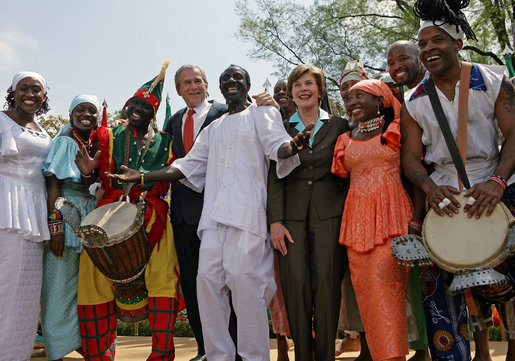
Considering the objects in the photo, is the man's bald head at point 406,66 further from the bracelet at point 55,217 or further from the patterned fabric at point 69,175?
the bracelet at point 55,217

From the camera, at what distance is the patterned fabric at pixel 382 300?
3.38 m

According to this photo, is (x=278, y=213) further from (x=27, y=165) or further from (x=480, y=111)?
(x=27, y=165)

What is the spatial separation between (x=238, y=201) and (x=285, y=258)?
0.57m

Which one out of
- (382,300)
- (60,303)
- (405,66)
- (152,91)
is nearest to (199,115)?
(152,91)

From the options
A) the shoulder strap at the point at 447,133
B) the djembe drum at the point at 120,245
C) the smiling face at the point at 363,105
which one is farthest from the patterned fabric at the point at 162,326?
the shoulder strap at the point at 447,133

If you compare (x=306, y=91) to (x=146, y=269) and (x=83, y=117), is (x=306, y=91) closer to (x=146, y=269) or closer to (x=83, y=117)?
(x=146, y=269)

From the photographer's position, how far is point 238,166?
4.05 m

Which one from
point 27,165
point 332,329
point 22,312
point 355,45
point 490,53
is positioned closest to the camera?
point 332,329

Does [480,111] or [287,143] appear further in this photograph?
[287,143]

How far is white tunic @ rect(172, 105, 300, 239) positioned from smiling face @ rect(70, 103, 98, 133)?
108 cm

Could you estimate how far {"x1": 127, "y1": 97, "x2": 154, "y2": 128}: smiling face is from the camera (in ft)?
15.2

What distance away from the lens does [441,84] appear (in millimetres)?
3637

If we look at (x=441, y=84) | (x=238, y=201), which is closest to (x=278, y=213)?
(x=238, y=201)

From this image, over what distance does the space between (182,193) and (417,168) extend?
7.00 ft
